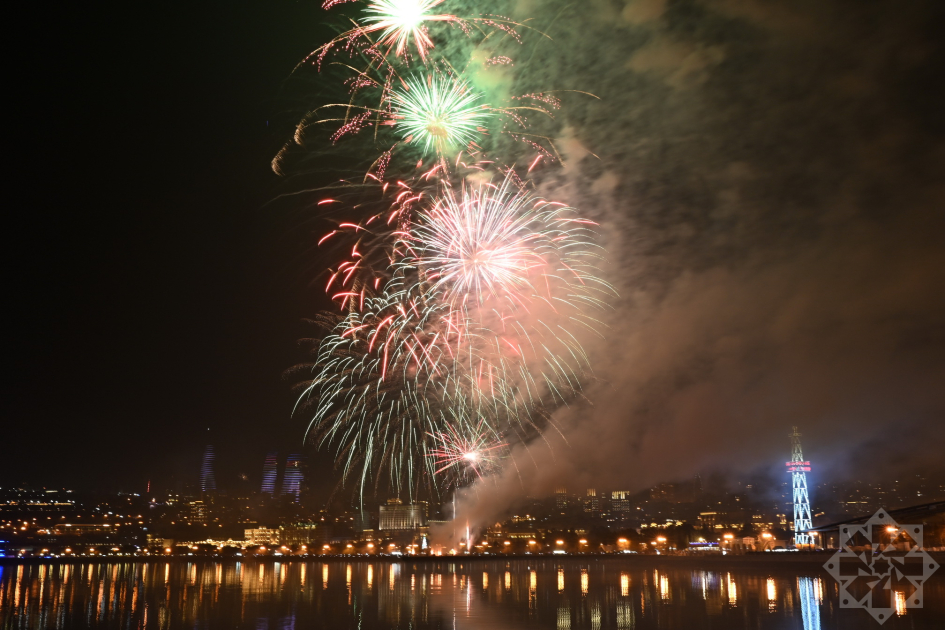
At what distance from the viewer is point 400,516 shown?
128250mm

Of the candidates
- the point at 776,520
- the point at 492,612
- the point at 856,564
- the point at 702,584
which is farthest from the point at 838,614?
the point at 776,520

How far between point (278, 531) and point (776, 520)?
9496cm

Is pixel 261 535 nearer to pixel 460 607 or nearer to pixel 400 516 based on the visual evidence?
pixel 400 516
